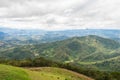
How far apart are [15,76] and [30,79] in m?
3.26

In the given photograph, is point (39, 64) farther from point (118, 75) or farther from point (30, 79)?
point (30, 79)

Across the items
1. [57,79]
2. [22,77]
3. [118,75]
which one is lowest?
[118,75]

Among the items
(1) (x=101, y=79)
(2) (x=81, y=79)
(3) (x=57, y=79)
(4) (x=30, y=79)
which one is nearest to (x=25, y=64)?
(1) (x=101, y=79)

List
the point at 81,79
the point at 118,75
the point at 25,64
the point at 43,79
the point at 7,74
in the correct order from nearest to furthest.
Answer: the point at 7,74, the point at 43,79, the point at 81,79, the point at 118,75, the point at 25,64

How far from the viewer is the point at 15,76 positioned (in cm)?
3872

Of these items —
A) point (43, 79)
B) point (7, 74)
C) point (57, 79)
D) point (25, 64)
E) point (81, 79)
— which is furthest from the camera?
point (25, 64)

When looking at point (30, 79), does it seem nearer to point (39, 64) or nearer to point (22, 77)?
point (22, 77)

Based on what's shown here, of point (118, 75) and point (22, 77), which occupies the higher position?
point (22, 77)

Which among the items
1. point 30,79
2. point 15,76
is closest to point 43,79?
point 30,79

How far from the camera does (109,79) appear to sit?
92.0 metres

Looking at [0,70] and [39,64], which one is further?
[39,64]

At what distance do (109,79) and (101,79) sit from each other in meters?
3.86

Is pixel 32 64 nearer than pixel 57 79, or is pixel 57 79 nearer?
pixel 57 79

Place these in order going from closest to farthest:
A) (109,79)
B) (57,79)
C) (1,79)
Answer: (1,79) → (57,79) → (109,79)
